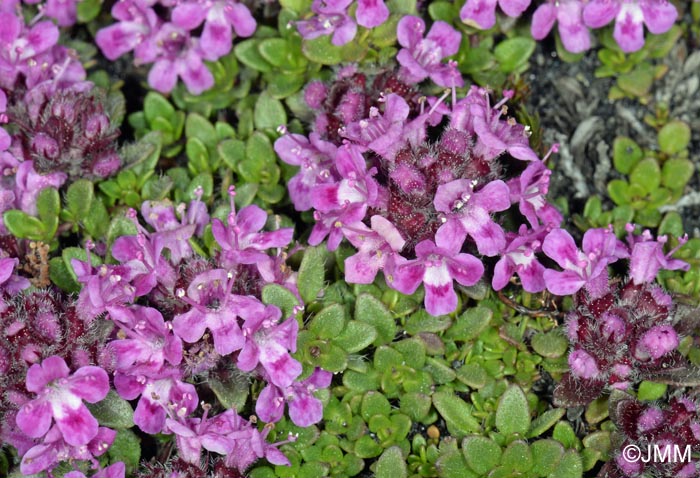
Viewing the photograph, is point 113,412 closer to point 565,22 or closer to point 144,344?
point 144,344

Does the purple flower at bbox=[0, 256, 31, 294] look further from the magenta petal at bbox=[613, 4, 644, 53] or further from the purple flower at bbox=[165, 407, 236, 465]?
the magenta petal at bbox=[613, 4, 644, 53]

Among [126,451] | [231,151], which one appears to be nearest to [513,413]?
[126,451]

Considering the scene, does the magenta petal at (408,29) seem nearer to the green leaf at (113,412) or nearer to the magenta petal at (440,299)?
the magenta petal at (440,299)

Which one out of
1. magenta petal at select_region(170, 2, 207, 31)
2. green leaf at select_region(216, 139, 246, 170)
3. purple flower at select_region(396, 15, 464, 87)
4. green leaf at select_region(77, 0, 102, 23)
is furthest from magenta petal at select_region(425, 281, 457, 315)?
green leaf at select_region(77, 0, 102, 23)

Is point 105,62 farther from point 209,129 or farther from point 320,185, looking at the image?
point 320,185

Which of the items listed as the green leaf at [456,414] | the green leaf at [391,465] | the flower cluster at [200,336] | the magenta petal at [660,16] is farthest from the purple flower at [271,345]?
the magenta petal at [660,16]

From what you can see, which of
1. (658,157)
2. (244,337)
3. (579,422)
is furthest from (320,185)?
(658,157)
